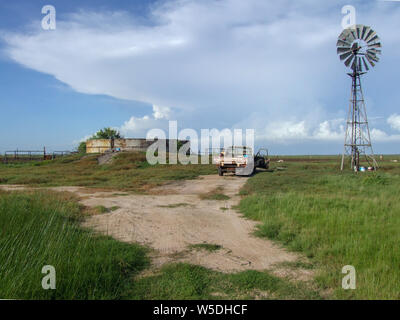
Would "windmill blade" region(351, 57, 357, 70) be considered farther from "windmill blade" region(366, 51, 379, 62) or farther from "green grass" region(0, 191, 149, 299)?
"green grass" region(0, 191, 149, 299)

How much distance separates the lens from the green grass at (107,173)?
15.2 meters

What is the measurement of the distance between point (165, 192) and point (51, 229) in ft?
23.6

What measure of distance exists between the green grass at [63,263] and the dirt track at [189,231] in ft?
1.76

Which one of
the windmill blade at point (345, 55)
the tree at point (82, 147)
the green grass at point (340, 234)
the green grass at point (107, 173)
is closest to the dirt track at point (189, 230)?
the green grass at point (340, 234)

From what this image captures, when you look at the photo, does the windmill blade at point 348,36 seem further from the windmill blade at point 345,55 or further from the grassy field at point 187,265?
the grassy field at point 187,265

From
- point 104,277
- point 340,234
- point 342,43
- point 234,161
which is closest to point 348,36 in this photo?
point 342,43

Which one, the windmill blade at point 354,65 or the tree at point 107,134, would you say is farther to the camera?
the tree at point 107,134

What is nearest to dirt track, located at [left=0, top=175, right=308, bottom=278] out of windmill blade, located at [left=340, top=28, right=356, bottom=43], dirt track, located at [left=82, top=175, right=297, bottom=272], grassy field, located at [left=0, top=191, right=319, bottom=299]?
dirt track, located at [left=82, top=175, right=297, bottom=272]

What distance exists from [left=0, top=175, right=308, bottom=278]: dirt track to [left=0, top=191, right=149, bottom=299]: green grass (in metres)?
0.54

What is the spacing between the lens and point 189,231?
6.32 metres

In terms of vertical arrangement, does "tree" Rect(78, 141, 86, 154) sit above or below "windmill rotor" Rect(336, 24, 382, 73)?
below

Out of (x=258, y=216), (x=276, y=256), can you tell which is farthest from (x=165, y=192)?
(x=276, y=256)

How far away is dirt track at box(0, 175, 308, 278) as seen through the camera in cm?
474

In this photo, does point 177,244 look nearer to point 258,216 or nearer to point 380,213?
point 258,216
